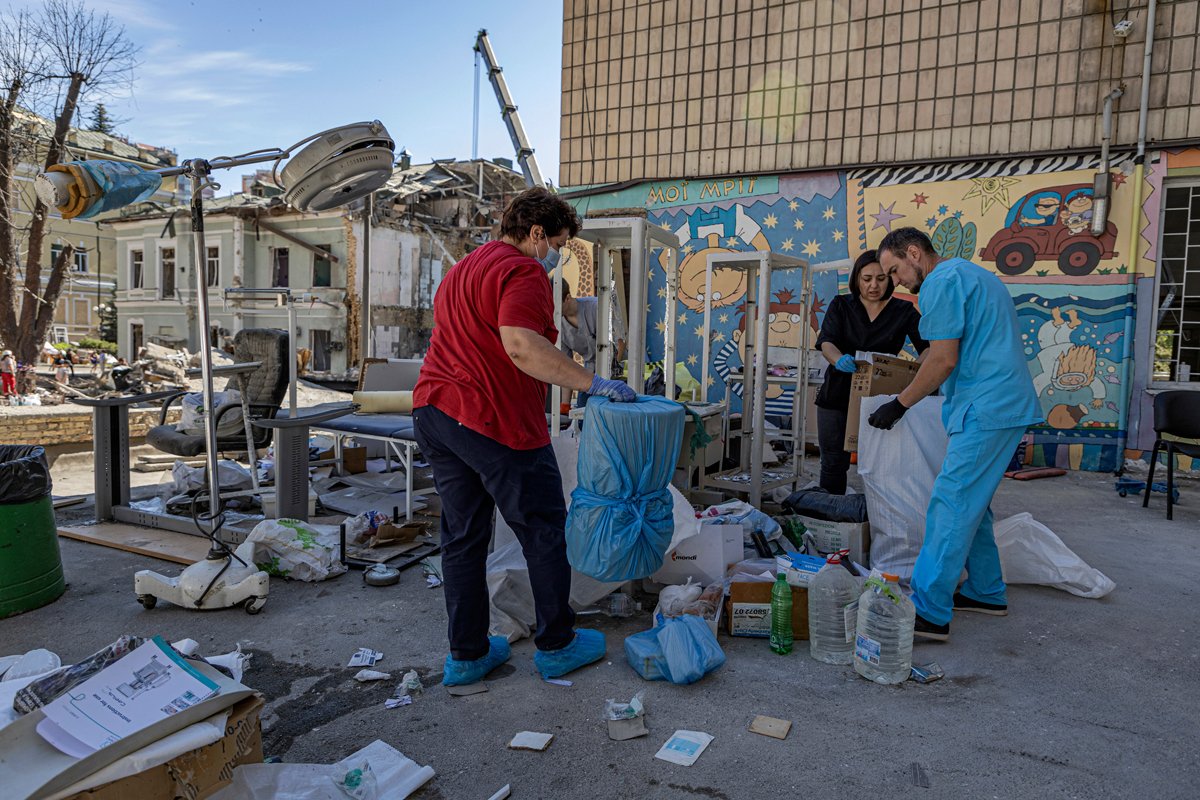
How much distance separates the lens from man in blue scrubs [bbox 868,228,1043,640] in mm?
3145

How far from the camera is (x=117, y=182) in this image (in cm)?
367

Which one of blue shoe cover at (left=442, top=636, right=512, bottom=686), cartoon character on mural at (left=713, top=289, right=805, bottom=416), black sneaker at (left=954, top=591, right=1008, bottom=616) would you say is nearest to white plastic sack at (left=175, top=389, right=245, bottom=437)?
blue shoe cover at (left=442, top=636, right=512, bottom=686)

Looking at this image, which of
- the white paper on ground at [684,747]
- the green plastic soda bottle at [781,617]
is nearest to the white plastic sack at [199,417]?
the green plastic soda bottle at [781,617]

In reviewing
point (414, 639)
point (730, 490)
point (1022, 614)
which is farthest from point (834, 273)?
point (414, 639)

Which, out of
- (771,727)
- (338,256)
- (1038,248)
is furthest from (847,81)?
(338,256)

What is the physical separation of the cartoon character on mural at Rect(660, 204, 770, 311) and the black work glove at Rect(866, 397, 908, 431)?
198 inches

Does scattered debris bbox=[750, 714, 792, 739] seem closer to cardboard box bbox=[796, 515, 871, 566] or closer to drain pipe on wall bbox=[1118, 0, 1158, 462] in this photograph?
cardboard box bbox=[796, 515, 871, 566]

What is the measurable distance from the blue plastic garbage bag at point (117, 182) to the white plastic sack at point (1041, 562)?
15.7 feet

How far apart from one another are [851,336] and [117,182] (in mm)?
4209

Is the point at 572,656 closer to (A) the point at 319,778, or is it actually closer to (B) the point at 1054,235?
(A) the point at 319,778

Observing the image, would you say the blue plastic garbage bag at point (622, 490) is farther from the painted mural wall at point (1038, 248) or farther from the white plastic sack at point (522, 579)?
the painted mural wall at point (1038, 248)

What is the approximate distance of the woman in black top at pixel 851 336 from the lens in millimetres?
4758

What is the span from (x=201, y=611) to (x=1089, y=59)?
8.59 metres

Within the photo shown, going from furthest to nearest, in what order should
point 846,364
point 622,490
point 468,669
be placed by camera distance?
point 846,364 < point 622,490 < point 468,669
